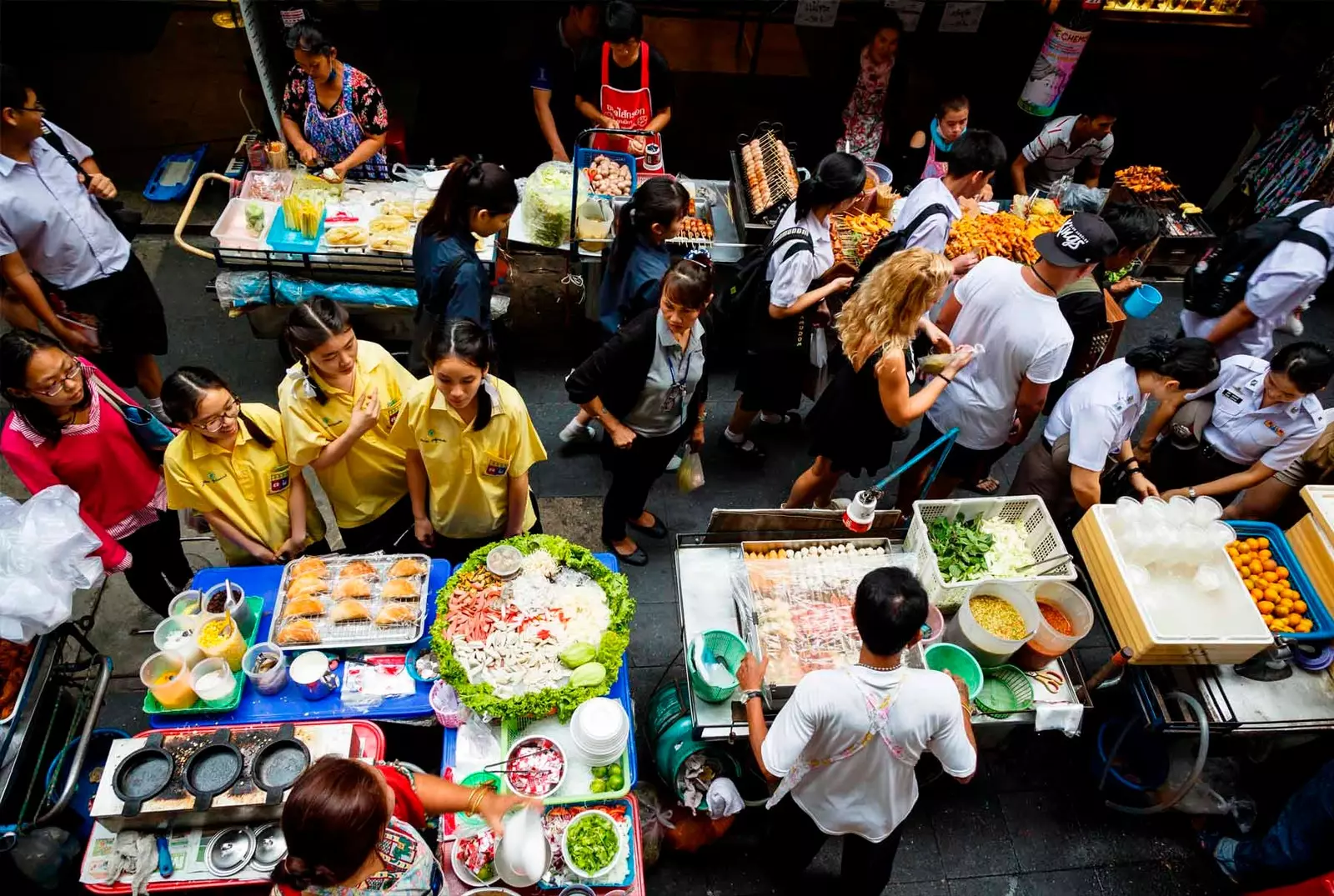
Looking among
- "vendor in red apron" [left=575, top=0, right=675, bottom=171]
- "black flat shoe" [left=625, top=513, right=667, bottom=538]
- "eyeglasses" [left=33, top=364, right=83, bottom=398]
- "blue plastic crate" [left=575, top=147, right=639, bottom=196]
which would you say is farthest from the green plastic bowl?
"vendor in red apron" [left=575, top=0, right=675, bottom=171]

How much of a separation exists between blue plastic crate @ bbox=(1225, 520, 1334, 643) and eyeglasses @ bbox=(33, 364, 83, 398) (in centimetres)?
541

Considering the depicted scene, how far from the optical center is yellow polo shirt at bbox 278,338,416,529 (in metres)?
3.58

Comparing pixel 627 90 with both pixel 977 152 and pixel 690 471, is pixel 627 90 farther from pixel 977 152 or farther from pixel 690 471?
pixel 690 471

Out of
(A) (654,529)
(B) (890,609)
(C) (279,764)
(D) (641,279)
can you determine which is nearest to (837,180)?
(D) (641,279)

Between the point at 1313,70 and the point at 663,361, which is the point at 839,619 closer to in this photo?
the point at 663,361

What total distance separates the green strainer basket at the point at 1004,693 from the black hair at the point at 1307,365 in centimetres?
214

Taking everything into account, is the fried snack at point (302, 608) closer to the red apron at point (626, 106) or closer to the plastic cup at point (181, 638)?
the plastic cup at point (181, 638)

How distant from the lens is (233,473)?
11.6 feet

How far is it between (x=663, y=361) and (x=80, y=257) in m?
3.58

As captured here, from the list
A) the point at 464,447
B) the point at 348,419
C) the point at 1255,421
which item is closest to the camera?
the point at 464,447

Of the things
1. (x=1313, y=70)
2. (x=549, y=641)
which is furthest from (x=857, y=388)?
(x=1313, y=70)

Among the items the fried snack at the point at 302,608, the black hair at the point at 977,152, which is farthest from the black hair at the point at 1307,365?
the fried snack at the point at 302,608

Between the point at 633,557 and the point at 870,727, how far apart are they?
261 cm

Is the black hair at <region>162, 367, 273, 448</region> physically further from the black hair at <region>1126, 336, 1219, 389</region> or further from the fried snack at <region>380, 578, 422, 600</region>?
the black hair at <region>1126, 336, 1219, 389</region>
